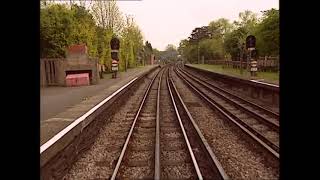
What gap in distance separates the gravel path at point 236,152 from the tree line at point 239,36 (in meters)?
21.4

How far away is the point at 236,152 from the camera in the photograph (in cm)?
954

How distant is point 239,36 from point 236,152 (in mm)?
43578

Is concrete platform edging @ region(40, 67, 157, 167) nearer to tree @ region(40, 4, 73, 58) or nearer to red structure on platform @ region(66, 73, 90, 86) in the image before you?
red structure on platform @ region(66, 73, 90, 86)

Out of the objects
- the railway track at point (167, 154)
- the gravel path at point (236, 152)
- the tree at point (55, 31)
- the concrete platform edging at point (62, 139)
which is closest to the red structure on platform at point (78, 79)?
the tree at point (55, 31)

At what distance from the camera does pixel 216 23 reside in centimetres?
9200

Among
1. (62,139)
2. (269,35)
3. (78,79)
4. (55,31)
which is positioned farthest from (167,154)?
(269,35)

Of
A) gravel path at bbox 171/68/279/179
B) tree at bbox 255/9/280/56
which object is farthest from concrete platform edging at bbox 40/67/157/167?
tree at bbox 255/9/280/56

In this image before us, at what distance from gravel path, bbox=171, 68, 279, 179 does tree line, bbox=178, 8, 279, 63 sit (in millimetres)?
21430

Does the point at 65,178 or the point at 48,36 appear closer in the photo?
the point at 65,178

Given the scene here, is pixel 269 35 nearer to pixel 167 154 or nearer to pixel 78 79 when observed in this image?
pixel 78 79

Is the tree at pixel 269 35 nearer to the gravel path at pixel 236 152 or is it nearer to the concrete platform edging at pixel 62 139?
the gravel path at pixel 236 152
